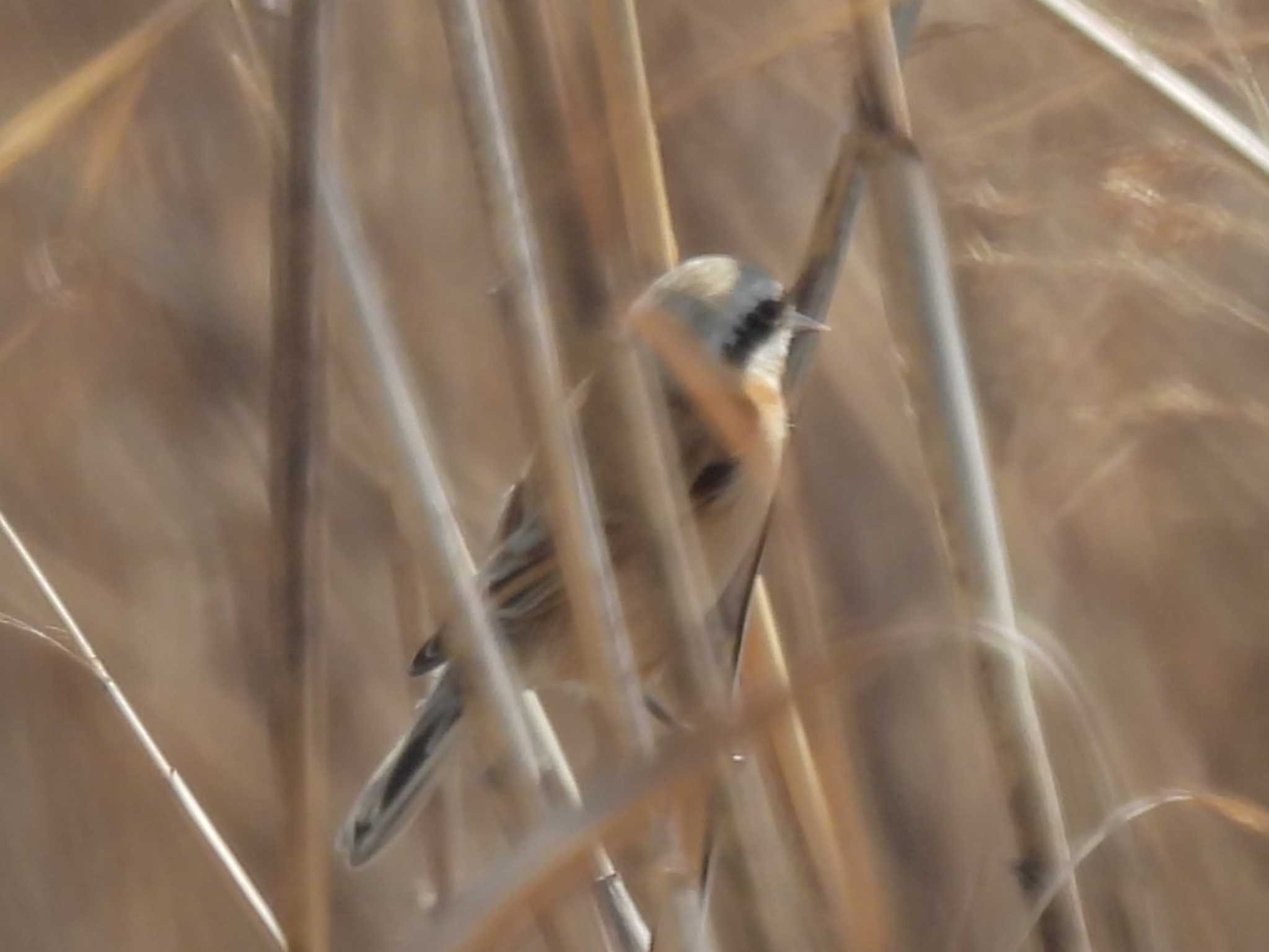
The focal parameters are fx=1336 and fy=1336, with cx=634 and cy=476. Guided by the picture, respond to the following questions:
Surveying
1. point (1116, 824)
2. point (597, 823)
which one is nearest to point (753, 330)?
point (1116, 824)

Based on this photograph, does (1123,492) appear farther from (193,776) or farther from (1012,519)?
(193,776)

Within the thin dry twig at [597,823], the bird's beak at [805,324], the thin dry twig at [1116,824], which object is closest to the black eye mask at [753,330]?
the bird's beak at [805,324]

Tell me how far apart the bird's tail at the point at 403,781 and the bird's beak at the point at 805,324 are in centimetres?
30

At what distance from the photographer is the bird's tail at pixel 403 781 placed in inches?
32.7

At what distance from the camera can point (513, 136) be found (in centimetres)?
57

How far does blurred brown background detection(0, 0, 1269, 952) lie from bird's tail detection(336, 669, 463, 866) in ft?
0.93

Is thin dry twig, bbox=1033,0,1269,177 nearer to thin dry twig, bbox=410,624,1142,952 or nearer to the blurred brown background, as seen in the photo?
the blurred brown background

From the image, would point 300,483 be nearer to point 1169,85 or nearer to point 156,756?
point 156,756

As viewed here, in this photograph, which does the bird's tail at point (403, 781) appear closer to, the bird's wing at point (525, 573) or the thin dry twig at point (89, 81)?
the bird's wing at point (525, 573)

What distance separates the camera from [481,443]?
53.0 inches

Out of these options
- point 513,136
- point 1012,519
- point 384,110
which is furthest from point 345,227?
point 1012,519

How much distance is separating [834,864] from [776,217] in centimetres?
102

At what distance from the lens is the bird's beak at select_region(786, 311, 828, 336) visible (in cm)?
75

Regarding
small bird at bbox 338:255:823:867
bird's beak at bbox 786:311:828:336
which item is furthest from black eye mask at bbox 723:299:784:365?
bird's beak at bbox 786:311:828:336
